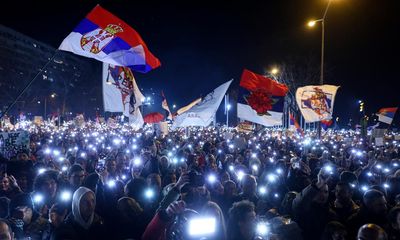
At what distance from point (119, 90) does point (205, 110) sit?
302 centimetres

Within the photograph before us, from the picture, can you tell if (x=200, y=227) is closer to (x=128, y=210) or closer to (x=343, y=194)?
(x=128, y=210)

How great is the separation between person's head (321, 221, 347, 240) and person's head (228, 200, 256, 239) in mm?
875

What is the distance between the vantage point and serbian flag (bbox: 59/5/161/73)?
27.2 feet

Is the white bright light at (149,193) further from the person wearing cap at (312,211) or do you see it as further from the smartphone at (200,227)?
the smartphone at (200,227)

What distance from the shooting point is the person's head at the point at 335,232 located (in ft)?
15.7

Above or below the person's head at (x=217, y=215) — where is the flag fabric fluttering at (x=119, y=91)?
above

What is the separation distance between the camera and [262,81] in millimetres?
15469

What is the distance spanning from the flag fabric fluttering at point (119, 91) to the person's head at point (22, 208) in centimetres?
775

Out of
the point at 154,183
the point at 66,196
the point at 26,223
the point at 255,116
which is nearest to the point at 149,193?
the point at 154,183

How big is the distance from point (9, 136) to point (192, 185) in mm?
8682

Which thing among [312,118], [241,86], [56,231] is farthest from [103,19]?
[312,118]

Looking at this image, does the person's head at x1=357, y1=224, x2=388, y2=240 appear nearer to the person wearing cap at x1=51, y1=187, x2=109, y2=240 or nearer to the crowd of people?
the crowd of people

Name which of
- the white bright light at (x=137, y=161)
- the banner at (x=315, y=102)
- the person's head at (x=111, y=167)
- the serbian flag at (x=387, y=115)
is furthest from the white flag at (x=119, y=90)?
the serbian flag at (x=387, y=115)

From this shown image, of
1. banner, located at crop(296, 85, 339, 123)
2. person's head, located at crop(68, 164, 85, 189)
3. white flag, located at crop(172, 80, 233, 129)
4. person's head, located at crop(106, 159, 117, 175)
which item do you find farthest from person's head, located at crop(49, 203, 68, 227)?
banner, located at crop(296, 85, 339, 123)
